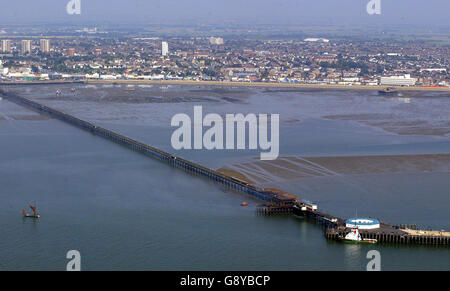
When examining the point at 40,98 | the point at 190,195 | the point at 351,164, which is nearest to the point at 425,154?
the point at 351,164

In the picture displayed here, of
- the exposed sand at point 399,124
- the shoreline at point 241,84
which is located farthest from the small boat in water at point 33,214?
the shoreline at point 241,84

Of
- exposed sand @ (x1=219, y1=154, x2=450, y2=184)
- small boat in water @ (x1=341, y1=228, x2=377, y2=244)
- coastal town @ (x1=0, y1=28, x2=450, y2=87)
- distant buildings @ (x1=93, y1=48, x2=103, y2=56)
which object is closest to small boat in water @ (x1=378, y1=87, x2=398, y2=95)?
coastal town @ (x1=0, y1=28, x2=450, y2=87)

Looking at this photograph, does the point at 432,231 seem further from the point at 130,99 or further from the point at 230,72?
the point at 230,72

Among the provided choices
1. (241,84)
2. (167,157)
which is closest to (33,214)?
(167,157)

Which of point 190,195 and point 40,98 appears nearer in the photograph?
point 190,195

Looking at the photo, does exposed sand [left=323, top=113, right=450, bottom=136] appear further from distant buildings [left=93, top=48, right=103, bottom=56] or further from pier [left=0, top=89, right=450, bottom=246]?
distant buildings [left=93, top=48, right=103, bottom=56]
